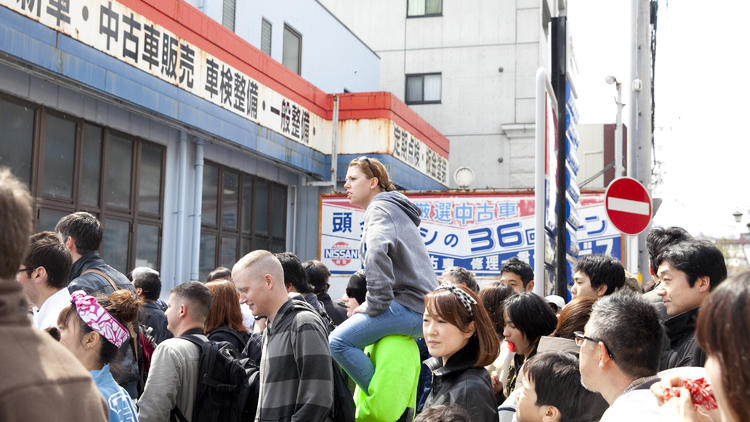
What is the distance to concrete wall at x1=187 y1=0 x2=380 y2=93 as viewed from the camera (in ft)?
51.6

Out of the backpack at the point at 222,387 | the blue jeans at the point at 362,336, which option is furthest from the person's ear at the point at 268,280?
the backpack at the point at 222,387

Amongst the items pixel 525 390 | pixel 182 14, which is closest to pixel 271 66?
pixel 182 14

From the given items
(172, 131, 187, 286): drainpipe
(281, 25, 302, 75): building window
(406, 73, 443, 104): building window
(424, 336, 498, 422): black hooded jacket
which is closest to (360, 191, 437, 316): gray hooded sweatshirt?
(424, 336, 498, 422): black hooded jacket

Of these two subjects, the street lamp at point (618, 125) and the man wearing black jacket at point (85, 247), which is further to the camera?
the street lamp at point (618, 125)

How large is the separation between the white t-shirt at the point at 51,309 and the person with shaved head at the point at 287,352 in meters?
1.14

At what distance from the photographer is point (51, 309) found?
4738mm

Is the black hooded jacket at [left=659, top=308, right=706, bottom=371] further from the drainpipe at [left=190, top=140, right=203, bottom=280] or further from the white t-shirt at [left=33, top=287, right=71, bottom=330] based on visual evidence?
the drainpipe at [left=190, top=140, right=203, bottom=280]

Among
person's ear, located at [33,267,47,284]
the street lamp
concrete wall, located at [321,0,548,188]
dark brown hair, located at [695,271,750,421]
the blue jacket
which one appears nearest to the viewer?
dark brown hair, located at [695,271,750,421]

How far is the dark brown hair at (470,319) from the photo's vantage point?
4.02 m

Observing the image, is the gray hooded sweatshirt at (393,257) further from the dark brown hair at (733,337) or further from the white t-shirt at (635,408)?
the dark brown hair at (733,337)

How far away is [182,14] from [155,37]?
860mm

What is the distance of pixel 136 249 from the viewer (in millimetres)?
11734

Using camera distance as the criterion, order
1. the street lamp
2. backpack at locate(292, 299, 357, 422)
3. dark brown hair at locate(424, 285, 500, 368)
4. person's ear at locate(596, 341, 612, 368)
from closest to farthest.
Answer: person's ear at locate(596, 341, 612, 368)
dark brown hair at locate(424, 285, 500, 368)
backpack at locate(292, 299, 357, 422)
the street lamp

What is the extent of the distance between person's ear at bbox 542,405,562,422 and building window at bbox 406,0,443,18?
24.4 meters
